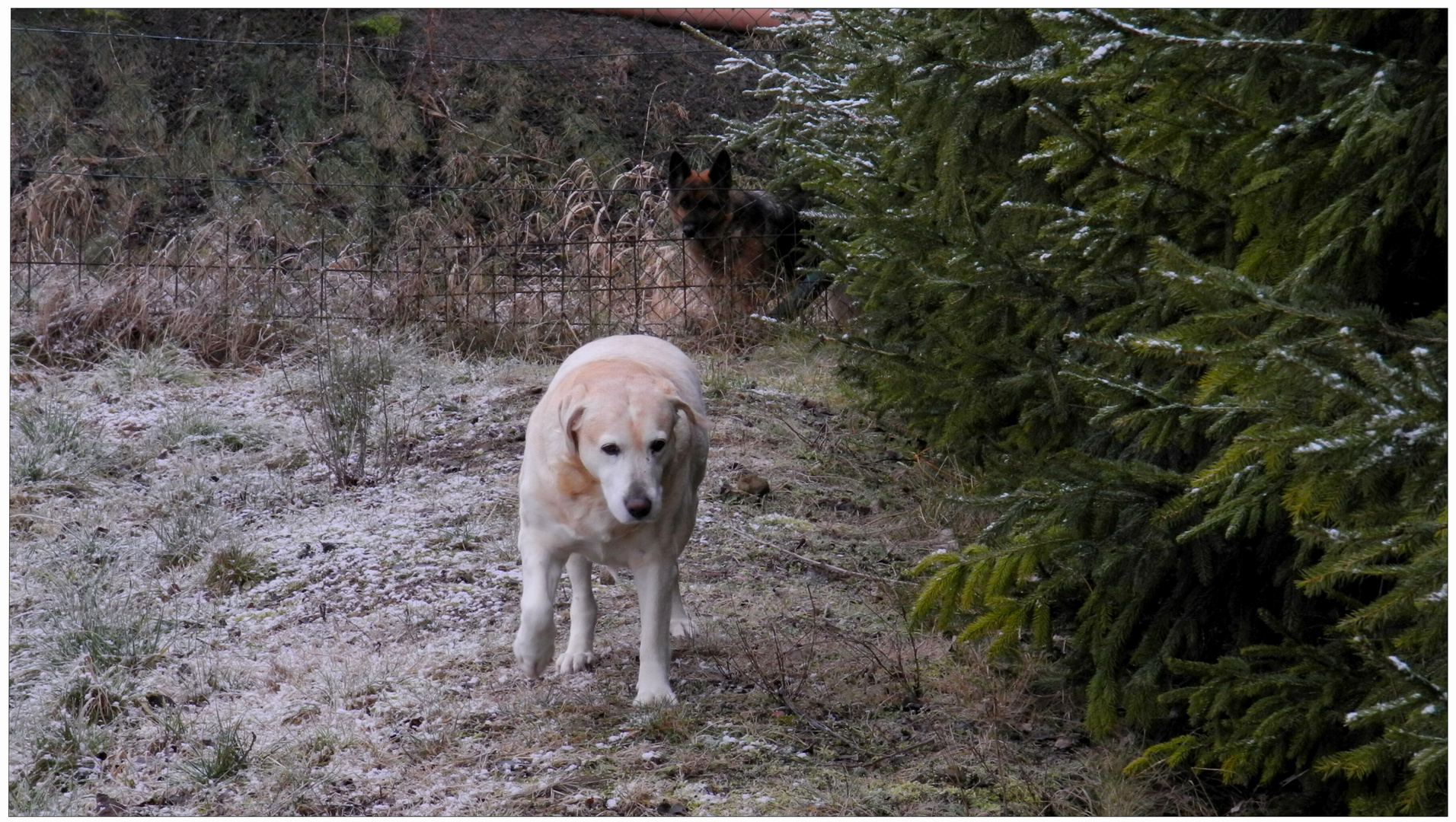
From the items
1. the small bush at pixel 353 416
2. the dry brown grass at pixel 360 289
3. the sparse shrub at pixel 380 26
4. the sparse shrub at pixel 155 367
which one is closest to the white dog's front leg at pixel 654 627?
the small bush at pixel 353 416

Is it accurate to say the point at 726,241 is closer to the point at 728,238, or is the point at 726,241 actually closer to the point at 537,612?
the point at 728,238

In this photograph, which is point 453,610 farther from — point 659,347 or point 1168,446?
point 1168,446

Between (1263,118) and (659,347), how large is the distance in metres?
2.38

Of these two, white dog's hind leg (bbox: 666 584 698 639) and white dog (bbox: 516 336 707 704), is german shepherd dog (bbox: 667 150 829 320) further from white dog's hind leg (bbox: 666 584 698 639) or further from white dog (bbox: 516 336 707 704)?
white dog (bbox: 516 336 707 704)

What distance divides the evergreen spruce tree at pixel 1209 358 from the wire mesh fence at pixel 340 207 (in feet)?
15.9

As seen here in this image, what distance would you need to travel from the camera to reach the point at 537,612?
362 centimetres

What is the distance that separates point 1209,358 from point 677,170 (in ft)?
23.4

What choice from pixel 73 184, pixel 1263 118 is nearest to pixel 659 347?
pixel 1263 118

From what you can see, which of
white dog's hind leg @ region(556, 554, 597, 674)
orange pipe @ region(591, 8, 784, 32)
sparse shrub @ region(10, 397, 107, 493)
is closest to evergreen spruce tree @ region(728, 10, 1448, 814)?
white dog's hind leg @ region(556, 554, 597, 674)

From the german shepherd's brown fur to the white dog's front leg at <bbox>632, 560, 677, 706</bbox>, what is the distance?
16.9 ft

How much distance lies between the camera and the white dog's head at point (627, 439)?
11.0 feet

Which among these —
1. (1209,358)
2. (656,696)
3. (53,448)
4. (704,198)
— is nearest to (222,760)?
(656,696)

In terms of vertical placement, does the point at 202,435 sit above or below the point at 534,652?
below

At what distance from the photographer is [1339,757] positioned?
231 cm
